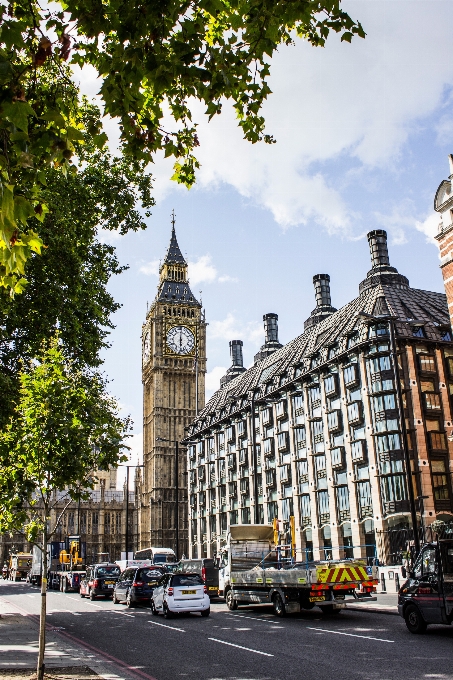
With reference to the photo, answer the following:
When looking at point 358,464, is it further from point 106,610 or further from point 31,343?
point 31,343

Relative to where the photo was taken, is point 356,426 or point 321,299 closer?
point 356,426

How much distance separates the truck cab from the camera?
14469 millimetres

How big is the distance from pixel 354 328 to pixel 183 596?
115ft

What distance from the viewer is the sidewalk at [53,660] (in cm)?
1042

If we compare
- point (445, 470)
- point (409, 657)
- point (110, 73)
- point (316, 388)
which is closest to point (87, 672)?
point (409, 657)

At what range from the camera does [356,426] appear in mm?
52062

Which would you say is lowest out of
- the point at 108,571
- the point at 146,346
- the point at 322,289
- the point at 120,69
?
the point at 108,571

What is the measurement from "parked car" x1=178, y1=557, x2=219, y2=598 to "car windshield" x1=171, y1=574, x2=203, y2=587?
8628mm

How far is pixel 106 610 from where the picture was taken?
27.0 meters

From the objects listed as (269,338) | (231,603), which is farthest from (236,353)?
(231,603)

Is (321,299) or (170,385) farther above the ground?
(321,299)

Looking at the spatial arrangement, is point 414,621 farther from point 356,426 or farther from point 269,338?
point 269,338

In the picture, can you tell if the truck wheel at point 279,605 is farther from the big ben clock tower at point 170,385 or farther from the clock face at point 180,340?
the clock face at point 180,340

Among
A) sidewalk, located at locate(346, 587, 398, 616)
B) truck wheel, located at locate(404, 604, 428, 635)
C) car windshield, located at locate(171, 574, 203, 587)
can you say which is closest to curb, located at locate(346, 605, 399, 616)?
sidewalk, located at locate(346, 587, 398, 616)
